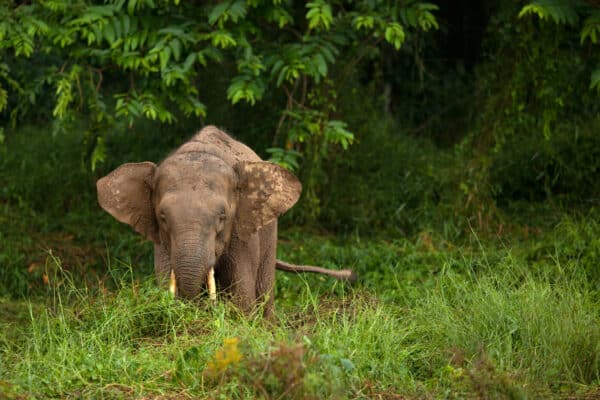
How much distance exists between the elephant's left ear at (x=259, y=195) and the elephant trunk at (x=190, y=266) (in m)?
0.74

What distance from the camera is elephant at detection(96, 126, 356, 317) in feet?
21.4

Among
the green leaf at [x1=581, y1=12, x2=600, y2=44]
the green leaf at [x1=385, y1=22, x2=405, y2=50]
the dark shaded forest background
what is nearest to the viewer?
the green leaf at [x1=581, y1=12, x2=600, y2=44]

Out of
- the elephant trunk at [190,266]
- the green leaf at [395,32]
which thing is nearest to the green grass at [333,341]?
the elephant trunk at [190,266]

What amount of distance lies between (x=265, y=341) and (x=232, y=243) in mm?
1743

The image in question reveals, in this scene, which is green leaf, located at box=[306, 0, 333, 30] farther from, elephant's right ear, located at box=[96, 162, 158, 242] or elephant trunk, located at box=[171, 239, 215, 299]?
elephant trunk, located at box=[171, 239, 215, 299]

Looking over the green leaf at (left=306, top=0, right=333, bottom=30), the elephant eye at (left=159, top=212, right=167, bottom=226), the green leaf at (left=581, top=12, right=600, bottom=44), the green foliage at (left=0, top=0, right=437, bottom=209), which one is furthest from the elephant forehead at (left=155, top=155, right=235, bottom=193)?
the green leaf at (left=581, top=12, right=600, bottom=44)

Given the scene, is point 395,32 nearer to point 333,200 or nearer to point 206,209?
point 333,200

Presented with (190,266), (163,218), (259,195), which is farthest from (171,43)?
(190,266)

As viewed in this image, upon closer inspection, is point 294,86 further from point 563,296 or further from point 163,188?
point 563,296

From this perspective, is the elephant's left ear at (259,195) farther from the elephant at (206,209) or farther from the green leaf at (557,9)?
the green leaf at (557,9)

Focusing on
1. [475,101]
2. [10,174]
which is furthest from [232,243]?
[475,101]

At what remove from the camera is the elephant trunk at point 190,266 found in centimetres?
644

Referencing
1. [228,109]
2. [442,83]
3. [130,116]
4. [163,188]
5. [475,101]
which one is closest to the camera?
[163,188]

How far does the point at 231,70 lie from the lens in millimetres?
11062
